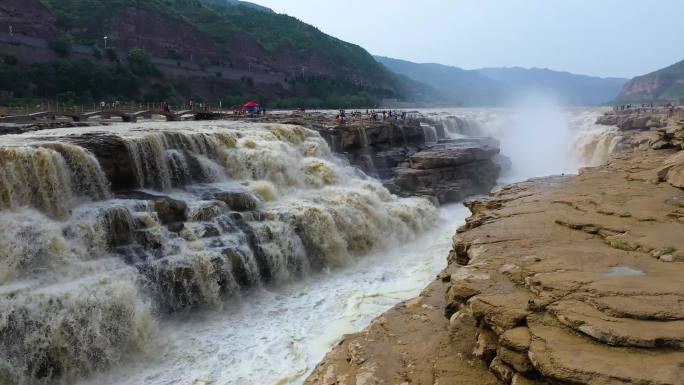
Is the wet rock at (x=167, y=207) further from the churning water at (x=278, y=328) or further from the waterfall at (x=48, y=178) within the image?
the churning water at (x=278, y=328)

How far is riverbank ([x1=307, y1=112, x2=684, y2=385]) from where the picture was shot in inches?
137

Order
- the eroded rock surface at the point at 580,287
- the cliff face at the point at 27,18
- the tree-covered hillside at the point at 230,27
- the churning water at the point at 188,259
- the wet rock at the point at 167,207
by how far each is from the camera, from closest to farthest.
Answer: the eroded rock surface at the point at 580,287 < the churning water at the point at 188,259 < the wet rock at the point at 167,207 < the cliff face at the point at 27,18 < the tree-covered hillside at the point at 230,27

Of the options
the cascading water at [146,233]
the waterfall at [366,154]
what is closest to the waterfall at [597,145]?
the waterfall at [366,154]

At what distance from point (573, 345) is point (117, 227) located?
8265 mm

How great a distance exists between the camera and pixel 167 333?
8.32 metres

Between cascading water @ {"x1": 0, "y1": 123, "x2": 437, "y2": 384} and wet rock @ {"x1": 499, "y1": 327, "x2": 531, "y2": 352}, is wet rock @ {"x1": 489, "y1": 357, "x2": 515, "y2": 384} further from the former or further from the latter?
cascading water @ {"x1": 0, "y1": 123, "x2": 437, "y2": 384}

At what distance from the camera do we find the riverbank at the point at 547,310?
347cm

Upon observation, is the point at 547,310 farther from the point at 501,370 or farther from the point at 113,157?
the point at 113,157

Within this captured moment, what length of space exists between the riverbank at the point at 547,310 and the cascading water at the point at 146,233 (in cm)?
437

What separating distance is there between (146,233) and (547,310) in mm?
7659

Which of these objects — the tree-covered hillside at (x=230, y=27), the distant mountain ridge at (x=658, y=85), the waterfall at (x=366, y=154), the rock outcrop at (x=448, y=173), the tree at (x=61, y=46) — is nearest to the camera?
the rock outcrop at (x=448, y=173)

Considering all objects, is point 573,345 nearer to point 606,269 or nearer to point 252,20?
point 606,269

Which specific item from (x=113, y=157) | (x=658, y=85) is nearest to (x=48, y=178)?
(x=113, y=157)

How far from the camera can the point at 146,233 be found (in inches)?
371
